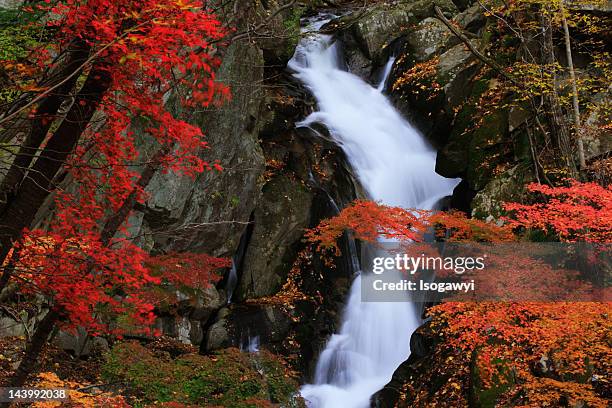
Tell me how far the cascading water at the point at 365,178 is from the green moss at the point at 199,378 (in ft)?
5.80

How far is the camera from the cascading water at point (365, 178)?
12617 millimetres

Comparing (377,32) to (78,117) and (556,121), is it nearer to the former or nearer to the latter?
(556,121)

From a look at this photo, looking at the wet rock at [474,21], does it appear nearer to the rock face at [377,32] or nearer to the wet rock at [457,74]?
the wet rock at [457,74]

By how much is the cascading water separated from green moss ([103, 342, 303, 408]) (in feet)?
5.80

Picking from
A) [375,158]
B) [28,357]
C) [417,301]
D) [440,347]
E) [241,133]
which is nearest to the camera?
[28,357]

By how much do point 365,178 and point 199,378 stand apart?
8188 mm

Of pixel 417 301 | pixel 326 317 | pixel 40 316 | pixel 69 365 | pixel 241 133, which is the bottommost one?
pixel 69 365

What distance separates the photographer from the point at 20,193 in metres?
4.48

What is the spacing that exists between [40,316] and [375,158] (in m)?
10.9

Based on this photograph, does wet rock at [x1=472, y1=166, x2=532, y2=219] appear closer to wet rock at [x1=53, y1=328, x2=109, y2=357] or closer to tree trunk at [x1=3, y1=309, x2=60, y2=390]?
wet rock at [x1=53, y1=328, x2=109, y2=357]

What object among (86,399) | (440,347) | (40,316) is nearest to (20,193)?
(86,399)

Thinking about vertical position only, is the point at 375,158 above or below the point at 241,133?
above

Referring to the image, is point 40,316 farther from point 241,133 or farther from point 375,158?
point 375,158

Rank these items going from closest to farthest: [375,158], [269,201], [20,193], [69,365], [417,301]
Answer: [20,193]
[69,365]
[417,301]
[269,201]
[375,158]
